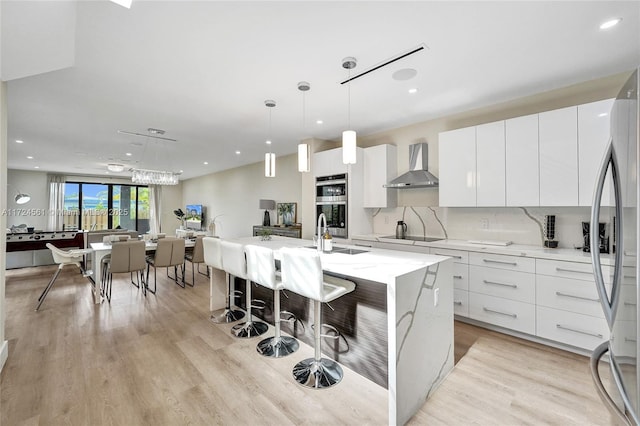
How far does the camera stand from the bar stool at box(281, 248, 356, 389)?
1.92 metres

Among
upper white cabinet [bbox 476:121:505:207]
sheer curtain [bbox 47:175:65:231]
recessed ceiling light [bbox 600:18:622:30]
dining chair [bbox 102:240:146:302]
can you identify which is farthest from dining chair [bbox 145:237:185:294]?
sheer curtain [bbox 47:175:65:231]

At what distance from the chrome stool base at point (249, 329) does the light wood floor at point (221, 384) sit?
104 millimetres

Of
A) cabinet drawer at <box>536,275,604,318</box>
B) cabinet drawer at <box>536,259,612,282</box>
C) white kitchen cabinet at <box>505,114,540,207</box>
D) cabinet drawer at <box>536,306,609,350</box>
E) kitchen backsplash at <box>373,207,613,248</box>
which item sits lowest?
cabinet drawer at <box>536,306,609,350</box>

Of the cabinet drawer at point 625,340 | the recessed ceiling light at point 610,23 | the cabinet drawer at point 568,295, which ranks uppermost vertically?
the recessed ceiling light at point 610,23

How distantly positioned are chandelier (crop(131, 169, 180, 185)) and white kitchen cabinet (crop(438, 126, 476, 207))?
496cm

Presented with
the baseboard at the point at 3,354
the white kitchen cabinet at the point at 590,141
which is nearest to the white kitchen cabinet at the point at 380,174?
the white kitchen cabinet at the point at 590,141

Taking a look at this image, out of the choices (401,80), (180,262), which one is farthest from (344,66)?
(180,262)

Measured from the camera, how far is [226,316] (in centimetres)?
328

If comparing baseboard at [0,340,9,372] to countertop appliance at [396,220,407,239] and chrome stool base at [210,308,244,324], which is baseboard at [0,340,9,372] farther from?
countertop appliance at [396,220,407,239]

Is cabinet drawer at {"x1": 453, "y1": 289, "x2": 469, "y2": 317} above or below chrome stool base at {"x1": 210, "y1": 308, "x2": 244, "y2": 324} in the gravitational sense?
above

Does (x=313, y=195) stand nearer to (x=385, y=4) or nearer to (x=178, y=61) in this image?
(x=178, y=61)

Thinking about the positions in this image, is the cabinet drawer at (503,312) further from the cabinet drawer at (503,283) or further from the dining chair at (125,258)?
the dining chair at (125,258)

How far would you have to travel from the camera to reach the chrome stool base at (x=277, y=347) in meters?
2.46

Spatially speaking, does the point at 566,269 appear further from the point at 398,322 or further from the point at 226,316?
the point at 226,316
